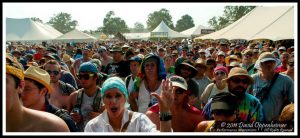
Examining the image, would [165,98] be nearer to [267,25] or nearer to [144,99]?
[144,99]

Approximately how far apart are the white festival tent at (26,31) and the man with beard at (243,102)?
26.0 m

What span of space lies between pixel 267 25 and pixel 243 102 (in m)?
11.2

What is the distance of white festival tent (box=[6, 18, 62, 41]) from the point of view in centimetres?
2883

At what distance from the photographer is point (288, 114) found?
3156 millimetres

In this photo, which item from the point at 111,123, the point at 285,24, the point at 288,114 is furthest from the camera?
the point at 285,24

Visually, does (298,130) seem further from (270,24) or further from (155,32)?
(155,32)

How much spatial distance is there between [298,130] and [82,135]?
62.4 inches

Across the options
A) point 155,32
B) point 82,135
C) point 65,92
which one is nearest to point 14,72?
point 82,135

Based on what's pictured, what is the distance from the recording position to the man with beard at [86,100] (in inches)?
179

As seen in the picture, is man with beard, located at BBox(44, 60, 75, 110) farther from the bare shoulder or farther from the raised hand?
the bare shoulder

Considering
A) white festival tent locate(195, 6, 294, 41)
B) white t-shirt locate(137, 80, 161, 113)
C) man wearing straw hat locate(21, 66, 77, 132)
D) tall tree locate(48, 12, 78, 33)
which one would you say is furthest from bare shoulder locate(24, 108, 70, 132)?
tall tree locate(48, 12, 78, 33)

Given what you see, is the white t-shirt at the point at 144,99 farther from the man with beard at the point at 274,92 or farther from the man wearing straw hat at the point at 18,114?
the man wearing straw hat at the point at 18,114

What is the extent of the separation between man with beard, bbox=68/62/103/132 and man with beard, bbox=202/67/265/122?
1357mm

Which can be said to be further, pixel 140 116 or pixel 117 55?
pixel 117 55
